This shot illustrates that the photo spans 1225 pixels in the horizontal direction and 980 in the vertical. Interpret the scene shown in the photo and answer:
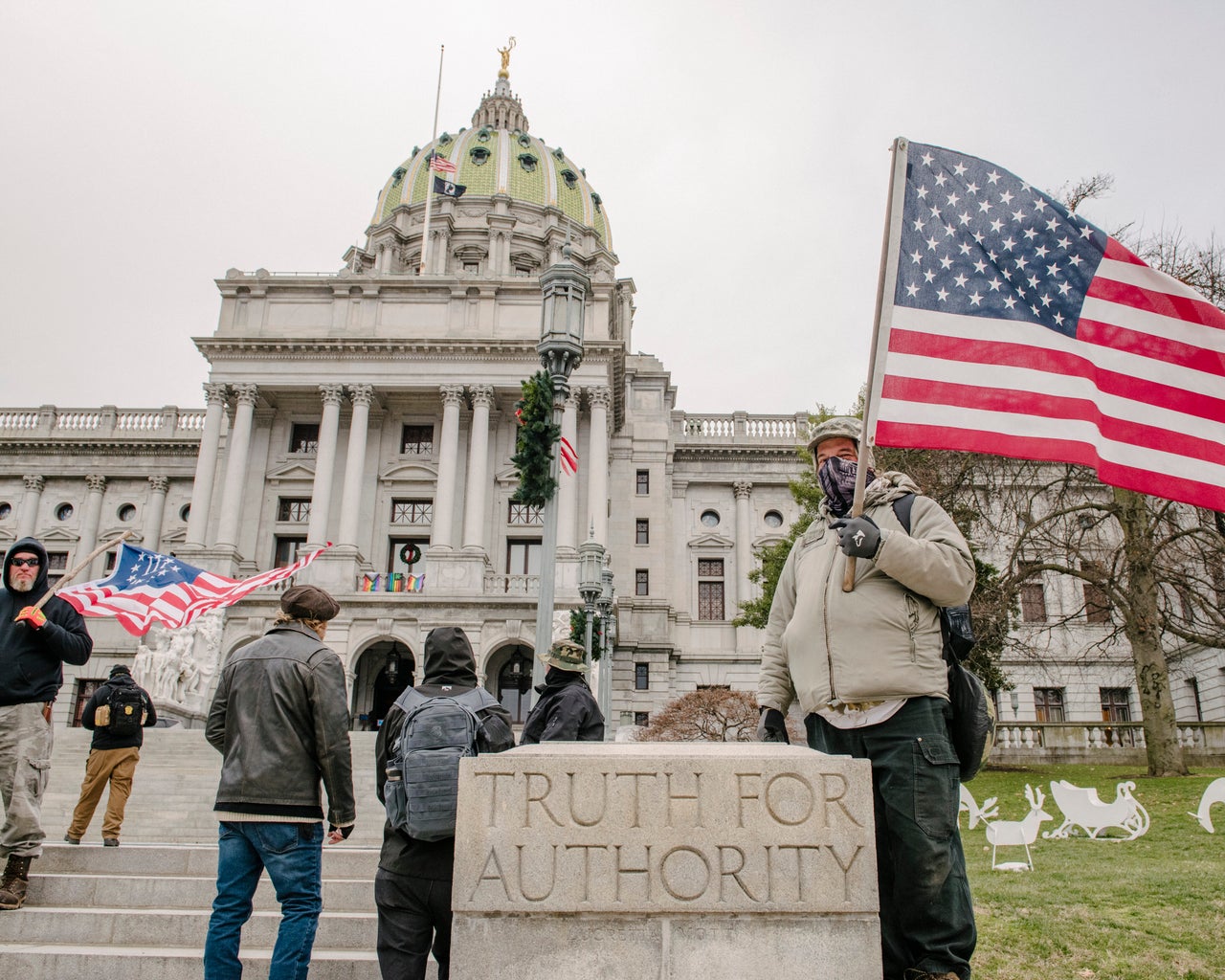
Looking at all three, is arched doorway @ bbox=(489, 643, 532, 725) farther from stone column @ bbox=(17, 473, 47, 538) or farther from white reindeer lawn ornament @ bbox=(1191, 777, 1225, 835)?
white reindeer lawn ornament @ bbox=(1191, 777, 1225, 835)

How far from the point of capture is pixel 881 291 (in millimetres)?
4879

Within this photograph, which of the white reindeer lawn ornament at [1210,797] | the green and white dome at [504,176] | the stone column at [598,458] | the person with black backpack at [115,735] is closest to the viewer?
the person with black backpack at [115,735]

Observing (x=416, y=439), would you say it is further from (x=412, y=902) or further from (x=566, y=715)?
(x=412, y=902)

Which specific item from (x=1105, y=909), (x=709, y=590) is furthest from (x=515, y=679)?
(x=1105, y=909)

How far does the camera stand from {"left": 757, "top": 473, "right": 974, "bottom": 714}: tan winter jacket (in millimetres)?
4117

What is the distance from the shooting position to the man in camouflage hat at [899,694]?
3.92 meters

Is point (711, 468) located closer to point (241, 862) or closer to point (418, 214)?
point (418, 214)

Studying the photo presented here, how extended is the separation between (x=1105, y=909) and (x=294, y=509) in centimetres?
3929

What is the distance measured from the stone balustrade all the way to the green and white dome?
23.6m

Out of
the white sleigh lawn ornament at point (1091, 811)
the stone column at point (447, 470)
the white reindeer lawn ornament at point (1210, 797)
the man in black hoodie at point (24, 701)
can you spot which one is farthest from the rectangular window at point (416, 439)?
the man in black hoodie at point (24, 701)

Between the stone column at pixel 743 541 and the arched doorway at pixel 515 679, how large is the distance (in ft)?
39.6

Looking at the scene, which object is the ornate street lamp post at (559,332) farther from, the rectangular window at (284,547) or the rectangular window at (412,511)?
the rectangular window at (284,547)

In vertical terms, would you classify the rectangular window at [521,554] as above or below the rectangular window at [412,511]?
below

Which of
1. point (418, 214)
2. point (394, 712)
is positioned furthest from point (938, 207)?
point (418, 214)
